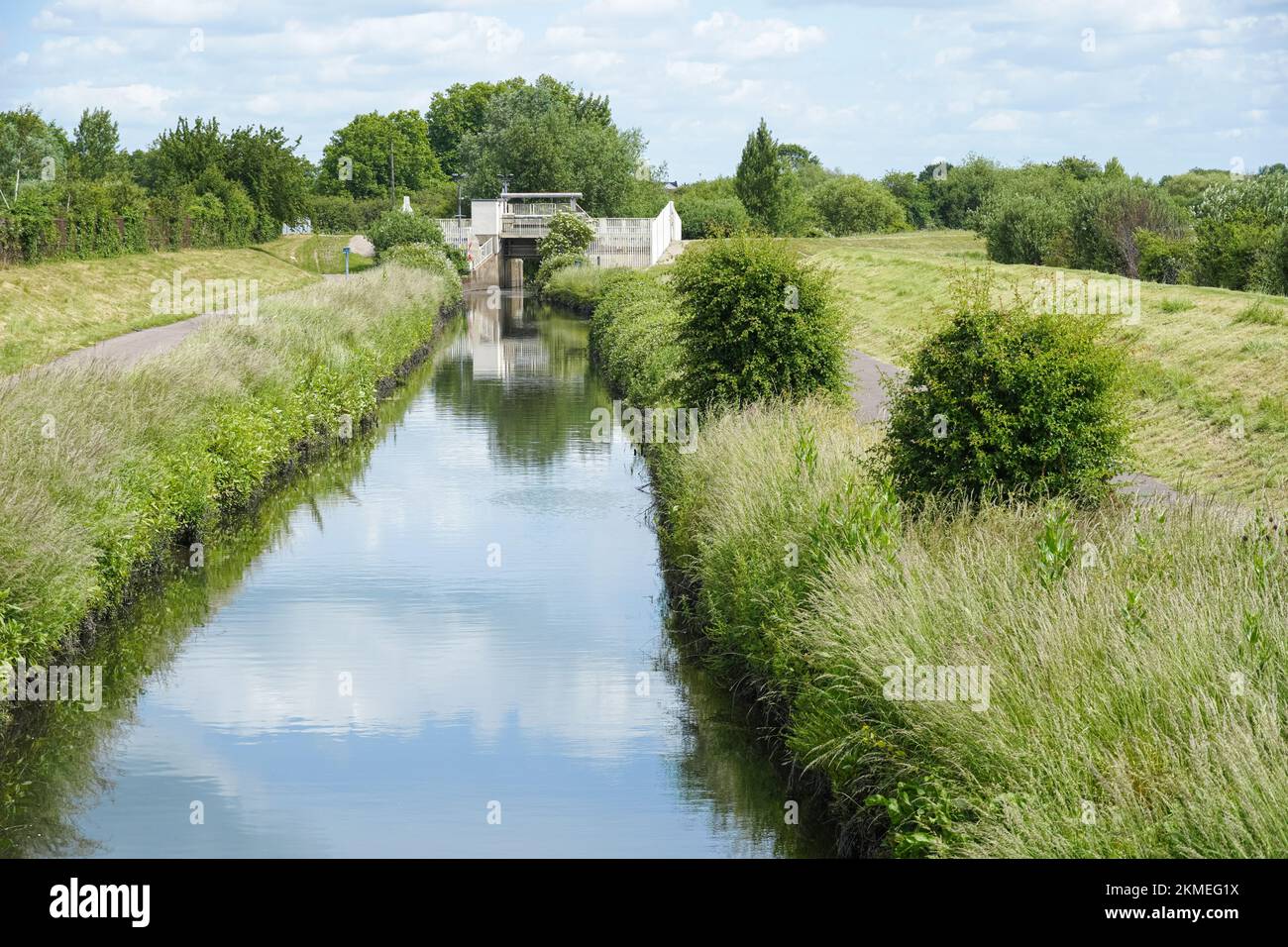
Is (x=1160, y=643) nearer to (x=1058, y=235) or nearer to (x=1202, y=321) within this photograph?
(x=1202, y=321)

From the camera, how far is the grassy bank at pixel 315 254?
68750mm

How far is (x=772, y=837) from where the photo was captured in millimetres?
9586

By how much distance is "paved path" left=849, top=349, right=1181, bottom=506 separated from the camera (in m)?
12.6

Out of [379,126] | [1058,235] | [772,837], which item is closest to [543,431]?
[772,837]

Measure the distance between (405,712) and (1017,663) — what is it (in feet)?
19.1

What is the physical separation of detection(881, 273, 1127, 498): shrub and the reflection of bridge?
5734cm

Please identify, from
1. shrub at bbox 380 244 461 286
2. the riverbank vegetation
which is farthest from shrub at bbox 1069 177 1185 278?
shrub at bbox 380 244 461 286

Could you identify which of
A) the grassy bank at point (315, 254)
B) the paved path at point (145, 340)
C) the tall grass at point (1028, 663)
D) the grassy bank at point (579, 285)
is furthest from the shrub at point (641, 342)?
the grassy bank at point (315, 254)

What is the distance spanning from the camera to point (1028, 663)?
26.0 feet

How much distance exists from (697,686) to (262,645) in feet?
14.3

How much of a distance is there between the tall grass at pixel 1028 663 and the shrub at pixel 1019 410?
401 millimetres

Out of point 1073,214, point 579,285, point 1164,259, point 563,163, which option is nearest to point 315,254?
point 579,285

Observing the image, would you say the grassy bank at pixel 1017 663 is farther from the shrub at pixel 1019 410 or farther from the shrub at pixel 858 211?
the shrub at pixel 858 211
